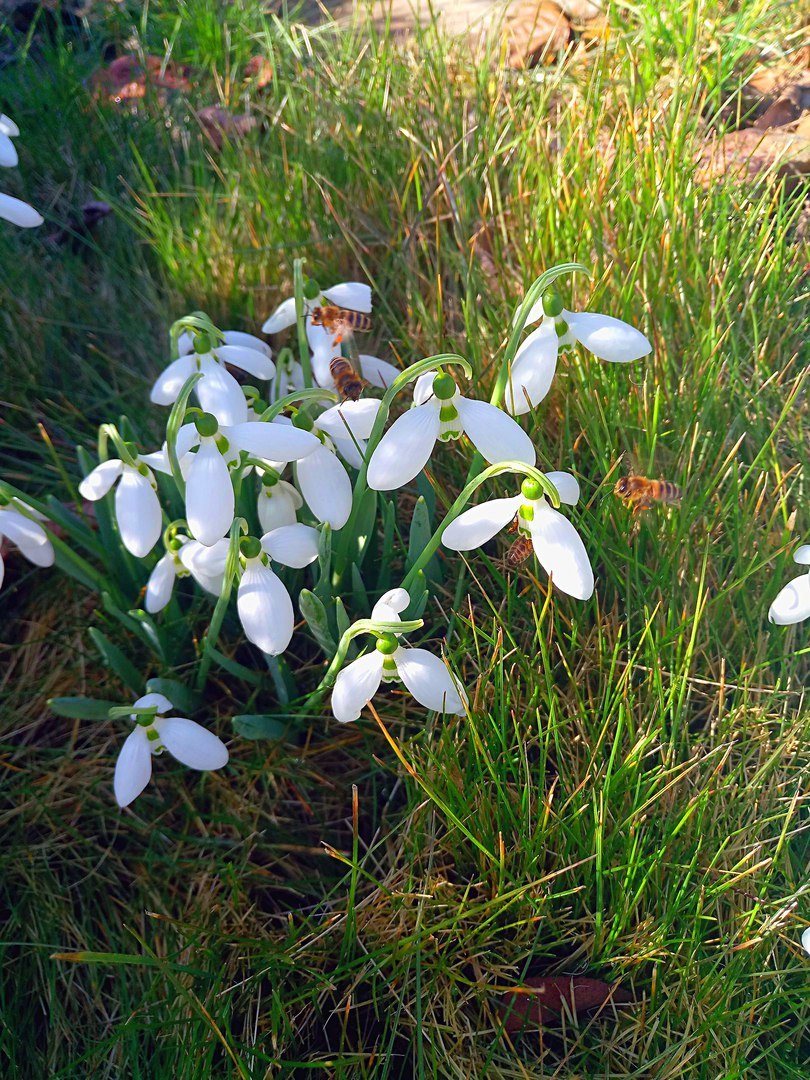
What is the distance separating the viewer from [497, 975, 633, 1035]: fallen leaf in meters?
1.14

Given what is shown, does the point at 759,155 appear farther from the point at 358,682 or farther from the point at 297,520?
the point at 358,682

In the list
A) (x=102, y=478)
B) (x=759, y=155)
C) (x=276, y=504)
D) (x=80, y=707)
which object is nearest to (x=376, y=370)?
(x=276, y=504)

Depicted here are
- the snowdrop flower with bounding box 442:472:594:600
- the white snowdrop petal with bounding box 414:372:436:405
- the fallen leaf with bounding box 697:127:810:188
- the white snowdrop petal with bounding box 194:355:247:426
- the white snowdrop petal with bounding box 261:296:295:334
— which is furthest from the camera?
the fallen leaf with bounding box 697:127:810:188

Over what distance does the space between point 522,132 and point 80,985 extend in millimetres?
1836

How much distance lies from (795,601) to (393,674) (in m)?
0.52

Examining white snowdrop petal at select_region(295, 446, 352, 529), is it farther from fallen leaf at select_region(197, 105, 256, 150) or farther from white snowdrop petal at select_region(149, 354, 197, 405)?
fallen leaf at select_region(197, 105, 256, 150)

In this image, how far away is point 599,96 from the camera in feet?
6.81

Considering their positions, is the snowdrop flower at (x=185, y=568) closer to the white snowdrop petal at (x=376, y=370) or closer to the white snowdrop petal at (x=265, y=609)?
the white snowdrop petal at (x=265, y=609)

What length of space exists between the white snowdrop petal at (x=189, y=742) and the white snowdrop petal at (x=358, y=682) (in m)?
0.24

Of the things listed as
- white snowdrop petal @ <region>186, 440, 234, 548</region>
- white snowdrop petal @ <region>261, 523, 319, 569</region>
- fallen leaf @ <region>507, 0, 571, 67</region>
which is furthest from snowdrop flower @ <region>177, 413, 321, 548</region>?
fallen leaf @ <region>507, 0, 571, 67</region>

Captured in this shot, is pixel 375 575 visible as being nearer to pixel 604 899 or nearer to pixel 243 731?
pixel 243 731

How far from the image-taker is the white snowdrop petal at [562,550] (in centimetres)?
98

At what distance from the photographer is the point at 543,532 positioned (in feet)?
3.23

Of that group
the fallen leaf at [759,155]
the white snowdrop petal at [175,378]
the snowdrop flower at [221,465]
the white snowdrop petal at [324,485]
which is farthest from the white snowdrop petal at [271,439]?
the fallen leaf at [759,155]
